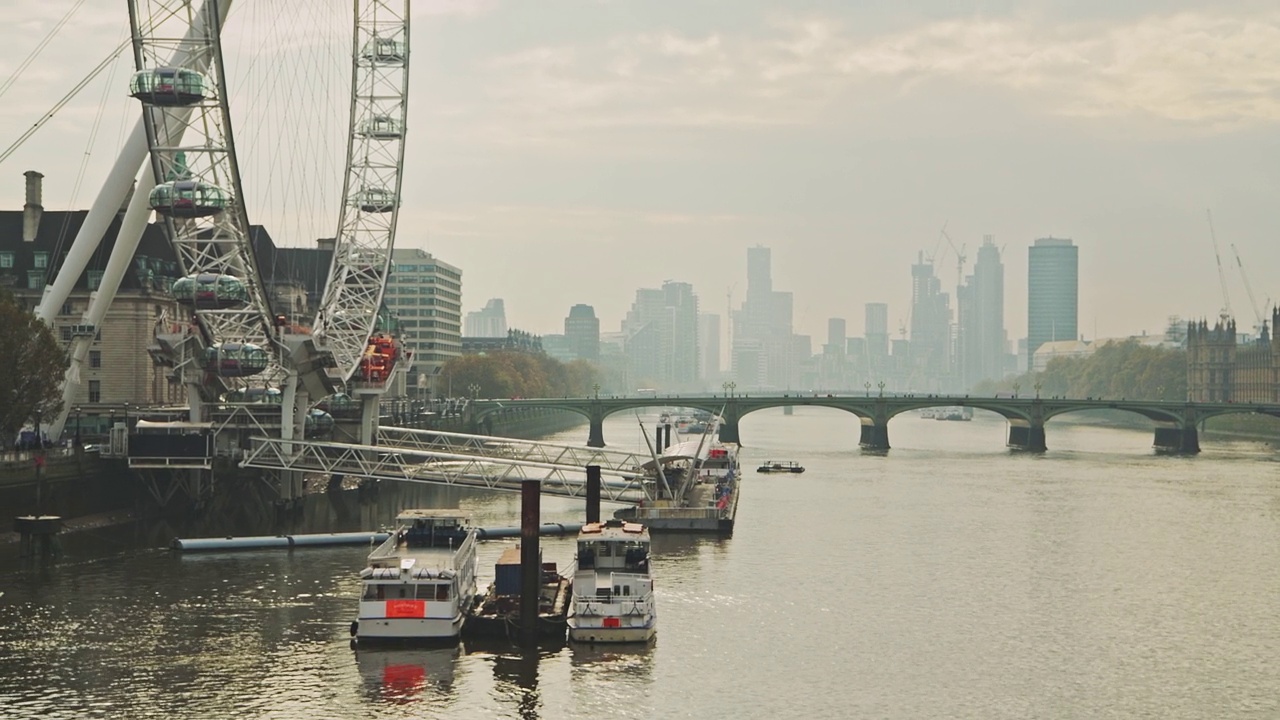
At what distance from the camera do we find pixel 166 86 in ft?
273

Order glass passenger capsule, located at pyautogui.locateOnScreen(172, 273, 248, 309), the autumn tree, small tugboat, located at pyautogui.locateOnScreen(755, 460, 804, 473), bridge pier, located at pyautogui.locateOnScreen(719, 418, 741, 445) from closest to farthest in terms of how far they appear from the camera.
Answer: the autumn tree
glass passenger capsule, located at pyautogui.locateOnScreen(172, 273, 248, 309)
small tugboat, located at pyautogui.locateOnScreen(755, 460, 804, 473)
bridge pier, located at pyautogui.locateOnScreen(719, 418, 741, 445)

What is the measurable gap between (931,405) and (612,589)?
129586 mm

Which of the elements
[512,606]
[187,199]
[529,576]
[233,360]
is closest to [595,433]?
[233,360]

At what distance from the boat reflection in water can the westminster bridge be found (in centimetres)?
12305

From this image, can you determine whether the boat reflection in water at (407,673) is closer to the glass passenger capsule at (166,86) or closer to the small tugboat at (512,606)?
the small tugboat at (512,606)

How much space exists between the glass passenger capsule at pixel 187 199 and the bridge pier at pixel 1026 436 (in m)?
116

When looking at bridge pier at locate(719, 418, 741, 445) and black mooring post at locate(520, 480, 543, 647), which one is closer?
black mooring post at locate(520, 480, 543, 647)

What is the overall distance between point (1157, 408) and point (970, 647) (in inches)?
5291

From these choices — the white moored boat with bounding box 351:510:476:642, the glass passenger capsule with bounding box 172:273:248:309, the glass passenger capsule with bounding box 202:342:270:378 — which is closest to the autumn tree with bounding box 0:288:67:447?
the glass passenger capsule with bounding box 172:273:248:309

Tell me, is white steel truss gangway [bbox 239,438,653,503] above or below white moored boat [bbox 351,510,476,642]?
above

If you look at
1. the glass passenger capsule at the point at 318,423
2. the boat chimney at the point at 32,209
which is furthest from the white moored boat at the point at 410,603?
the boat chimney at the point at 32,209

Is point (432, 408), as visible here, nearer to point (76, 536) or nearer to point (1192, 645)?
point (76, 536)

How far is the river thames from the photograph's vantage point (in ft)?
163

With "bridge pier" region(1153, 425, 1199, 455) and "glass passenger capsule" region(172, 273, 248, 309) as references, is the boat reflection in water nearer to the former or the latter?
"glass passenger capsule" region(172, 273, 248, 309)
